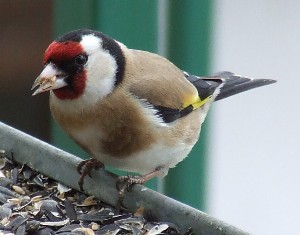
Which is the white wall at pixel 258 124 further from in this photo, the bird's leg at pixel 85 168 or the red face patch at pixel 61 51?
the red face patch at pixel 61 51

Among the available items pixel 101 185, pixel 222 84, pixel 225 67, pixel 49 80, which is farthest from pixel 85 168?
pixel 225 67

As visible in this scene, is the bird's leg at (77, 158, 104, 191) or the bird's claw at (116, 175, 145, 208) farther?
the bird's leg at (77, 158, 104, 191)

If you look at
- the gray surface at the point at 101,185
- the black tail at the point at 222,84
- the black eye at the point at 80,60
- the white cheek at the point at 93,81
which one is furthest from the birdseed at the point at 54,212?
the black tail at the point at 222,84

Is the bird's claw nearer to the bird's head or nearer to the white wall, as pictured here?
the bird's head

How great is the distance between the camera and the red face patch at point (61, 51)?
308cm

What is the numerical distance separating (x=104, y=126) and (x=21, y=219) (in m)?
0.45

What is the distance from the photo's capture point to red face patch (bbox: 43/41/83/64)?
121 inches

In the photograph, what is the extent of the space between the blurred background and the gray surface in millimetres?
1377

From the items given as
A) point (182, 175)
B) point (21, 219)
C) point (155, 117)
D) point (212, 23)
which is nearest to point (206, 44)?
point (212, 23)

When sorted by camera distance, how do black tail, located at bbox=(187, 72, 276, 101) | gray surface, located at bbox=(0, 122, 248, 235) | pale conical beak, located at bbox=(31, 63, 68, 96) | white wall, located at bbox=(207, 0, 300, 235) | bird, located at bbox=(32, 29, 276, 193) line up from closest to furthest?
1. gray surface, located at bbox=(0, 122, 248, 235)
2. pale conical beak, located at bbox=(31, 63, 68, 96)
3. bird, located at bbox=(32, 29, 276, 193)
4. black tail, located at bbox=(187, 72, 276, 101)
5. white wall, located at bbox=(207, 0, 300, 235)

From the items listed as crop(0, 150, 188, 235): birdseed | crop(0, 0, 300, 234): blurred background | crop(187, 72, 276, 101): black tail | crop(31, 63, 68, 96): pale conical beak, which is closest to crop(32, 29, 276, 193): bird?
crop(31, 63, 68, 96): pale conical beak

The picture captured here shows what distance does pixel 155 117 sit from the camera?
337 centimetres

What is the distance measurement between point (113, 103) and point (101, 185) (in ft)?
0.88

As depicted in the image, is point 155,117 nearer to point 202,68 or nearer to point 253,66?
point 202,68
